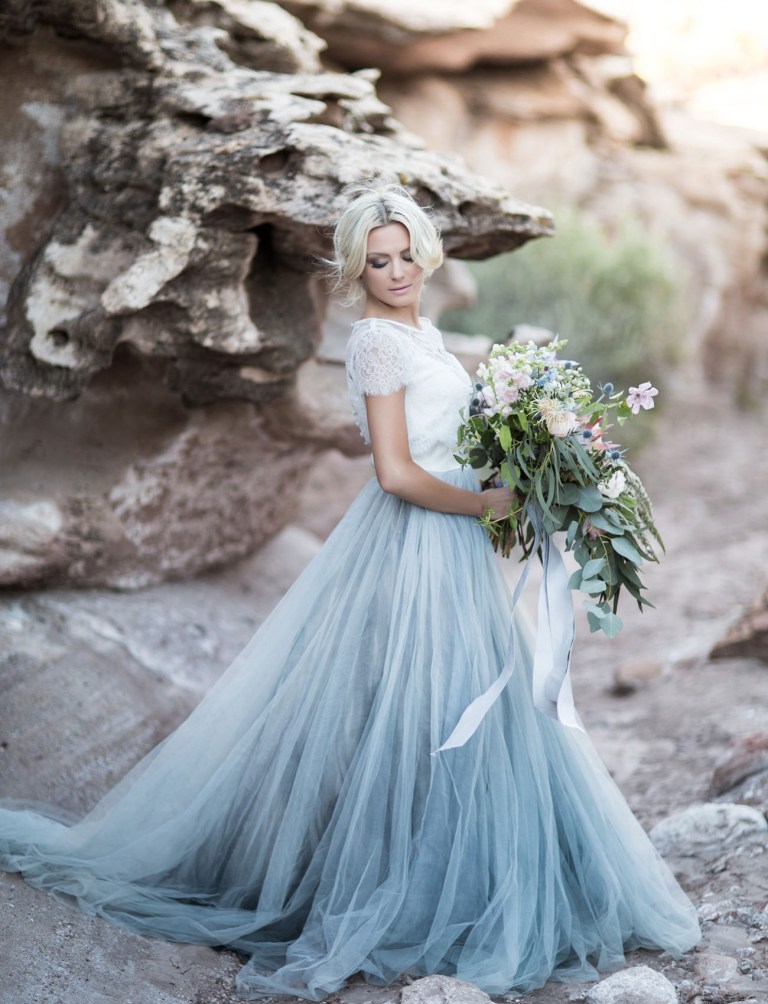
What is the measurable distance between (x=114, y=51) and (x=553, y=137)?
712 cm

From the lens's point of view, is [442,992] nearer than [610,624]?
Yes

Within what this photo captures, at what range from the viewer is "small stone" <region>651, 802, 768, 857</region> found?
3.11 meters

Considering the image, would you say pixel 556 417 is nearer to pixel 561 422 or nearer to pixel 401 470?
pixel 561 422

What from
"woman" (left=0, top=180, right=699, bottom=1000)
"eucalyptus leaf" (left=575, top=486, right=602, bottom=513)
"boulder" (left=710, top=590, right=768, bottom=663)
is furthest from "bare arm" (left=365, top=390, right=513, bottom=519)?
"boulder" (left=710, top=590, right=768, bottom=663)

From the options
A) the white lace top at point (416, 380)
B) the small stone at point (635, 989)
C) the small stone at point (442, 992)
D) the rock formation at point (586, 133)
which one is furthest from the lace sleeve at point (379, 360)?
the rock formation at point (586, 133)

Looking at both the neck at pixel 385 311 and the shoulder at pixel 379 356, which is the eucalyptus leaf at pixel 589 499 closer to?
the shoulder at pixel 379 356

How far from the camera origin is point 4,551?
361 centimetres

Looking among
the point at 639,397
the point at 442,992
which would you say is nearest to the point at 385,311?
the point at 639,397

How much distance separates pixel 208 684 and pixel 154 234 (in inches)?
67.2

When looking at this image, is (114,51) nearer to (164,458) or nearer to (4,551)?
(164,458)

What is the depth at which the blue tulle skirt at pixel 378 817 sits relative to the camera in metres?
2.50

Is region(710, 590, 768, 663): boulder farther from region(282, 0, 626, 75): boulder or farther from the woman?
region(282, 0, 626, 75): boulder

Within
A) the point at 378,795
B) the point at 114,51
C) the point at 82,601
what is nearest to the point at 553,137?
the point at 114,51

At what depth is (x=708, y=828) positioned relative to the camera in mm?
3182
